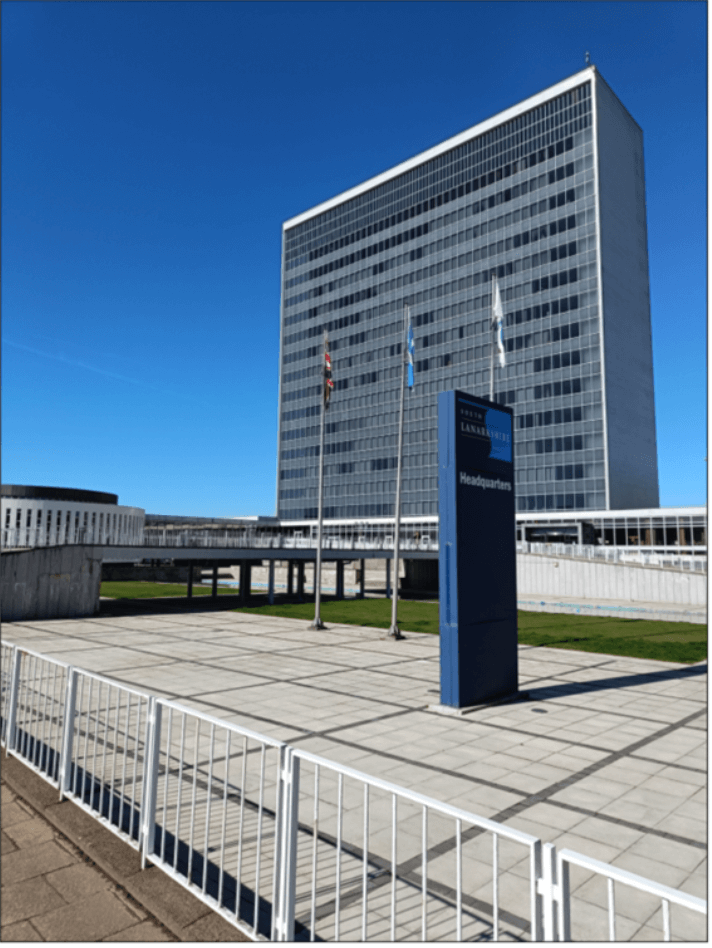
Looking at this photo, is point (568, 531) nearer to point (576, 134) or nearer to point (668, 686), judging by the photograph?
point (576, 134)

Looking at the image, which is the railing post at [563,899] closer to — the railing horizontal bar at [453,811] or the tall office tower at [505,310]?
the railing horizontal bar at [453,811]

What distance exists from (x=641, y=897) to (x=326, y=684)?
415 inches

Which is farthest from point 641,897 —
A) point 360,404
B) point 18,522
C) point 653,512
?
point 360,404

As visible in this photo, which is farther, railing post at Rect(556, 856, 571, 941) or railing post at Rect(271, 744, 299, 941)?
railing post at Rect(271, 744, 299, 941)

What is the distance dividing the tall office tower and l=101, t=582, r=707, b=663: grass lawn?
1563 inches

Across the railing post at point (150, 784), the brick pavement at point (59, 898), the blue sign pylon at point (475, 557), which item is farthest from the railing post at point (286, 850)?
the blue sign pylon at point (475, 557)

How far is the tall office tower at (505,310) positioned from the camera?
7325 centimetres

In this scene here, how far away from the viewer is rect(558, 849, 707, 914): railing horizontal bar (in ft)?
8.70

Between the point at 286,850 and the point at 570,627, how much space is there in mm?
27197

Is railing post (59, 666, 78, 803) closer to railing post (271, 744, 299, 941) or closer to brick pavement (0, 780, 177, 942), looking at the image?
brick pavement (0, 780, 177, 942)

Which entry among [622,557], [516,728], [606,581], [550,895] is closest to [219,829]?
[550,895]

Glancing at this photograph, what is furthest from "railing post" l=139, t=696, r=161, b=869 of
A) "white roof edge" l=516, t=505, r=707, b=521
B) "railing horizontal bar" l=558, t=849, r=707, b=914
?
"white roof edge" l=516, t=505, r=707, b=521

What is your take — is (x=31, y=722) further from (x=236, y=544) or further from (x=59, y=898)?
(x=236, y=544)

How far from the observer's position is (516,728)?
39.5ft
